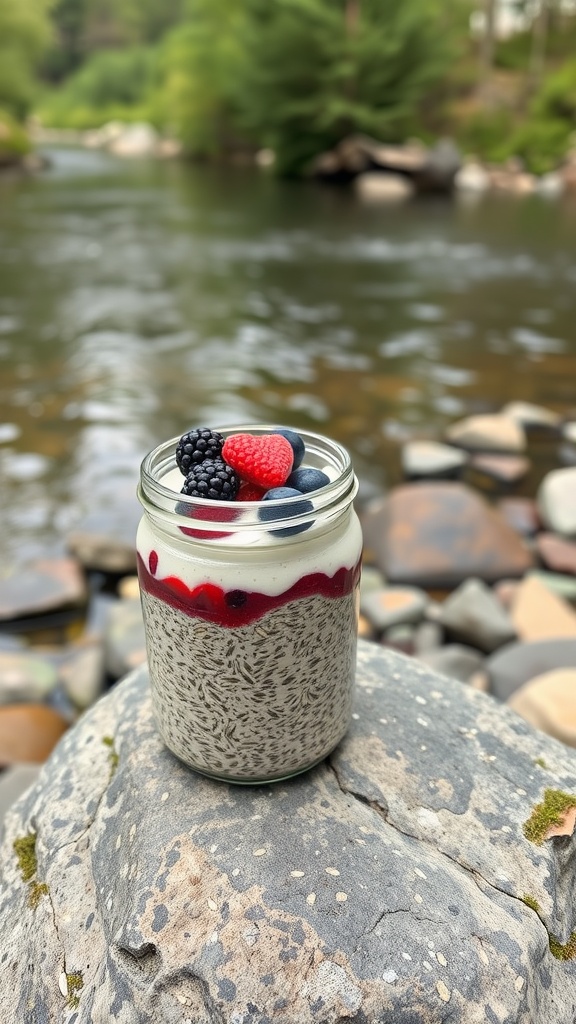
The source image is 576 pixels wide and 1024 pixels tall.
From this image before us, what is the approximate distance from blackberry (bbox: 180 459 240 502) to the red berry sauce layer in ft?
0.50

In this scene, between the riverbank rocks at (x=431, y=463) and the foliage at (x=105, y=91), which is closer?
the riverbank rocks at (x=431, y=463)

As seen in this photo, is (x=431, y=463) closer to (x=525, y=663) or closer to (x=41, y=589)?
(x=525, y=663)

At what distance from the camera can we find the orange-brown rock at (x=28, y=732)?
2795 millimetres

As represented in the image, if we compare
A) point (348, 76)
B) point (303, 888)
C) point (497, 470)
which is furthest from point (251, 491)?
point (348, 76)

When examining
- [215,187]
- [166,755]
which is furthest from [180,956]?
[215,187]

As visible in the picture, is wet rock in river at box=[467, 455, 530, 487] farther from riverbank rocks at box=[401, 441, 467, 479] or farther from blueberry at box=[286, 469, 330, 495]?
blueberry at box=[286, 469, 330, 495]

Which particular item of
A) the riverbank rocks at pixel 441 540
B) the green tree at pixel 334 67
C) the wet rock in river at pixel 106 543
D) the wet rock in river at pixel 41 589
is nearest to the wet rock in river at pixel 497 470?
the riverbank rocks at pixel 441 540

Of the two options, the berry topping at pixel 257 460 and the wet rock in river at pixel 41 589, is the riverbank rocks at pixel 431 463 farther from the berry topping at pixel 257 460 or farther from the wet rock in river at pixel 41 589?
the berry topping at pixel 257 460

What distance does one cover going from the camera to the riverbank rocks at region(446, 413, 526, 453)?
5.61 metres

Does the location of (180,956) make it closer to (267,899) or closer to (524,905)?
(267,899)

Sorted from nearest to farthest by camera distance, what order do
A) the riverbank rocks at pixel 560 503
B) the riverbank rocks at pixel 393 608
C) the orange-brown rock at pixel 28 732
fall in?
the orange-brown rock at pixel 28 732, the riverbank rocks at pixel 393 608, the riverbank rocks at pixel 560 503

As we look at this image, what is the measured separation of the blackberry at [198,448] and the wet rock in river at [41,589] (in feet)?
8.65

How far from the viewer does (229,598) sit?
52.4 inches

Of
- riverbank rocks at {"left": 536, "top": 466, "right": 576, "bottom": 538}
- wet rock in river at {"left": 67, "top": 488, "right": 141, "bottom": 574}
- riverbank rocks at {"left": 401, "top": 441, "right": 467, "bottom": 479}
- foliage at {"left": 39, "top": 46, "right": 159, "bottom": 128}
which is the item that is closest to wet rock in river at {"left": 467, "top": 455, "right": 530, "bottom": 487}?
riverbank rocks at {"left": 401, "top": 441, "right": 467, "bottom": 479}
